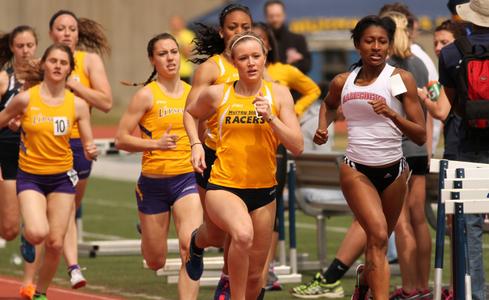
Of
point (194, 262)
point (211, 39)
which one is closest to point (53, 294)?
point (194, 262)

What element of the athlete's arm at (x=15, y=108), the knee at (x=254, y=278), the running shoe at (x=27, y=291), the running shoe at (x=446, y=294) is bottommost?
the running shoe at (x=27, y=291)

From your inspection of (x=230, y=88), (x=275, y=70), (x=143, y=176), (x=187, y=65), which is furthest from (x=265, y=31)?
(x=187, y=65)

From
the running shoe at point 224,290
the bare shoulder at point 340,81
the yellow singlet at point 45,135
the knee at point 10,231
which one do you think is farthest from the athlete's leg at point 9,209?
the bare shoulder at point 340,81

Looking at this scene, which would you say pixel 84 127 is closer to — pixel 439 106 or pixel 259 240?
pixel 259 240

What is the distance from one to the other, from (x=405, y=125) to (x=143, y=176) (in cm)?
242

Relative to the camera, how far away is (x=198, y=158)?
9.94 m

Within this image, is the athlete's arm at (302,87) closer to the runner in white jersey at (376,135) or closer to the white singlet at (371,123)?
the runner in white jersey at (376,135)

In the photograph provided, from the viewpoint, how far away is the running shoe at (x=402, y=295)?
1139cm

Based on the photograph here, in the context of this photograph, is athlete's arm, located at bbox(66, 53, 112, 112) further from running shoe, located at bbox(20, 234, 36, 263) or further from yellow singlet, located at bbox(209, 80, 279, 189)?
yellow singlet, located at bbox(209, 80, 279, 189)

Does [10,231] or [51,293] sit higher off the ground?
[10,231]

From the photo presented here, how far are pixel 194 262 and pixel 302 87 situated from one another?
3.13 m

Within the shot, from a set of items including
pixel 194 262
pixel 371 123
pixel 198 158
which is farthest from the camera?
pixel 194 262

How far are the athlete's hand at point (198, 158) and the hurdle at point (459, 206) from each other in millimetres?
1638

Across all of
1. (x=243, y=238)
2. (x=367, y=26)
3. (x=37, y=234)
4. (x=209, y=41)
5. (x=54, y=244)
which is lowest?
(x=54, y=244)
